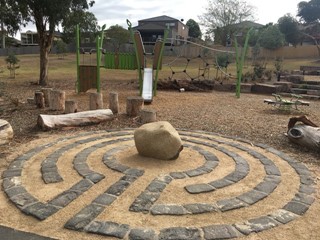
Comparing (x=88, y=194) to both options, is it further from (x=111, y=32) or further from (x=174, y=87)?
(x=111, y=32)

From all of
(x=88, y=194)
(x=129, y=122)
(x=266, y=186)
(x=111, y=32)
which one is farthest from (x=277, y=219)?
(x=111, y=32)

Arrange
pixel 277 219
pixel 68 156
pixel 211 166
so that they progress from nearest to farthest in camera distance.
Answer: pixel 277 219, pixel 211 166, pixel 68 156

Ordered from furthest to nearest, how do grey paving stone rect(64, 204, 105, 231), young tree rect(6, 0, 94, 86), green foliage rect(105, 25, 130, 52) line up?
green foliage rect(105, 25, 130, 52) < young tree rect(6, 0, 94, 86) < grey paving stone rect(64, 204, 105, 231)

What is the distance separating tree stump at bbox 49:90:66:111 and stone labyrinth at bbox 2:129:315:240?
294 cm

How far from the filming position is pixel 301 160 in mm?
4867

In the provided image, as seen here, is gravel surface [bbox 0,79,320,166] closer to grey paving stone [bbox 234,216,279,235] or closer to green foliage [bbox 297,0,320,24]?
grey paving stone [bbox 234,216,279,235]

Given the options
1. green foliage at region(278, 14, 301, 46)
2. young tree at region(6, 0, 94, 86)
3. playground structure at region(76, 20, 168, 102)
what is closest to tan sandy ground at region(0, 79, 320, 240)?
playground structure at region(76, 20, 168, 102)

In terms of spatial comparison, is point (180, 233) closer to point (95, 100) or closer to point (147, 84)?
point (95, 100)

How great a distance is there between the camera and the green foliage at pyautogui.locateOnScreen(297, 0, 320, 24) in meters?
43.7

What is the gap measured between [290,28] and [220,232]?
41260 millimetres

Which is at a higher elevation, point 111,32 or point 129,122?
point 111,32

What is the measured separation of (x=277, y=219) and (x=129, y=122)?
4508 mm

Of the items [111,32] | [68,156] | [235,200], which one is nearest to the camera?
[235,200]

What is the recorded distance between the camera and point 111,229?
2.81 metres
